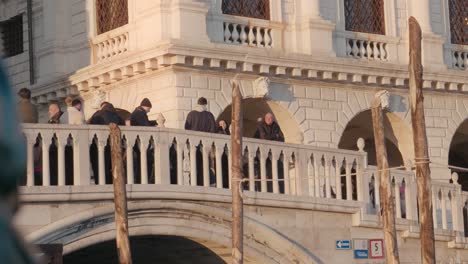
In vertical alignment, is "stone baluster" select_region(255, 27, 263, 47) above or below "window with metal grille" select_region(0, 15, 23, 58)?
below

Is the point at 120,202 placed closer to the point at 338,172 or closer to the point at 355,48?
the point at 338,172

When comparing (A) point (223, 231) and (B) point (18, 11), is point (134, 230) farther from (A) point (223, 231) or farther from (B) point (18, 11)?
(B) point (18, 11)

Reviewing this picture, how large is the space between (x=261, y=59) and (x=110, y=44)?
303 cm

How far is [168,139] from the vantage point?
17.6m

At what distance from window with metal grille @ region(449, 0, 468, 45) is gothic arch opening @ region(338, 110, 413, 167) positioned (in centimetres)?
265

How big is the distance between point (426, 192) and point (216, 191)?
305cm

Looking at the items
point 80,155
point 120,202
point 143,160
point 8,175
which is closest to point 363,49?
point 143,160

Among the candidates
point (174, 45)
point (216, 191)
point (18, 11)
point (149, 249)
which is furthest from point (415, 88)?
point (18, 11)

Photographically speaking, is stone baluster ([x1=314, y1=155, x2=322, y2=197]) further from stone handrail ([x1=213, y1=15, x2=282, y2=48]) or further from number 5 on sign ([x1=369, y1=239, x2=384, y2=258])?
stone handrail ([x1=213, y1=15, x2=282, y2=48])

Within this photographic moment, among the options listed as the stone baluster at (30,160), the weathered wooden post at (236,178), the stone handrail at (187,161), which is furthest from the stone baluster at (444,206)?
the stone baluster at (30,160)

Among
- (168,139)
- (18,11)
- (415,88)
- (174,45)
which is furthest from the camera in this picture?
(18,11)

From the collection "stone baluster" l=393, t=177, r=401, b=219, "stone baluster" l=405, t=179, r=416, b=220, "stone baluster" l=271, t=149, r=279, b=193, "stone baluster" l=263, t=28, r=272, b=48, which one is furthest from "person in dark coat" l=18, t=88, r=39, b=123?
"stone baluster" l=263, t=28, r=272, b=48

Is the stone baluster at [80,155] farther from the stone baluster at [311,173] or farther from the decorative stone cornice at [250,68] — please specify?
the decorative stone cornice at [250,68]

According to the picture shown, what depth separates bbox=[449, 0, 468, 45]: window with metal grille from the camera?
94.0 feet
